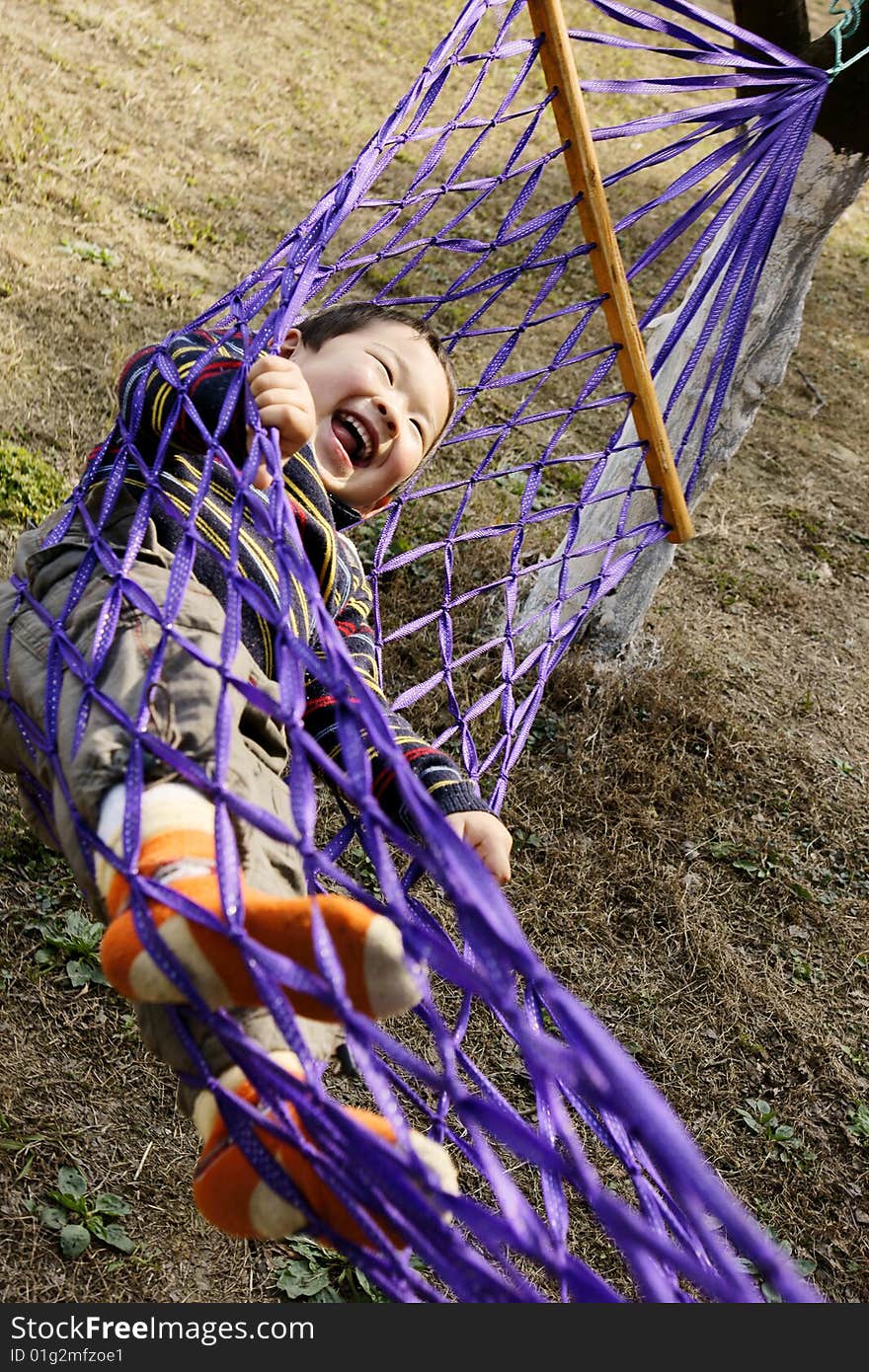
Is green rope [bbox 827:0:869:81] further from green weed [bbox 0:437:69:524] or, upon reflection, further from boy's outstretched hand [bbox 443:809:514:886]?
green weed [bbox 0:437:69:524]

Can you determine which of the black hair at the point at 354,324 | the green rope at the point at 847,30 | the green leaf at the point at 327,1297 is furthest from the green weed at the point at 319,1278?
the green rope at the point at 847,30

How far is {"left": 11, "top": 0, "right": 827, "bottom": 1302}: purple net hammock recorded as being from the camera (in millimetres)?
742

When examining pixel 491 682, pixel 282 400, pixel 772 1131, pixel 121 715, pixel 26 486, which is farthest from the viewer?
pixel 491 682

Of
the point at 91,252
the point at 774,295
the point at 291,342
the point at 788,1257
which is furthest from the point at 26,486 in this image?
the point at 788,1257

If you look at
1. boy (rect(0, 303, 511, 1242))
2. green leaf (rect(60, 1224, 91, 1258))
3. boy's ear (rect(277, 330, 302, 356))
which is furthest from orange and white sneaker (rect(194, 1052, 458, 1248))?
boy's ear (rect(277, 330, 302, 356))

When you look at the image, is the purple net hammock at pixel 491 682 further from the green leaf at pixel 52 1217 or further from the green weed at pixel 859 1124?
the green leaf at pixel 52 1217

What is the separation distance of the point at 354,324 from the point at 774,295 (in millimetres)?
946

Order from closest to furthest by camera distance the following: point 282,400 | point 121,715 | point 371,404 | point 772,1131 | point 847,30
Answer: point 121,715
point 282,400
point 371,404
point 772,1131
point 847,30

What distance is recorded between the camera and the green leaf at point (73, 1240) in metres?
1.30

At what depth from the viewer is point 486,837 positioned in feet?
4.62

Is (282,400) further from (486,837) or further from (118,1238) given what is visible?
(118,1238)

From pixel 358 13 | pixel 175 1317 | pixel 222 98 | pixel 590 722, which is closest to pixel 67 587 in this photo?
pixel 175 1317

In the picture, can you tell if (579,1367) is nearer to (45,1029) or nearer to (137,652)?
(137,652)

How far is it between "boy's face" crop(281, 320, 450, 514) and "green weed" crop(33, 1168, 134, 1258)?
0.90 m
